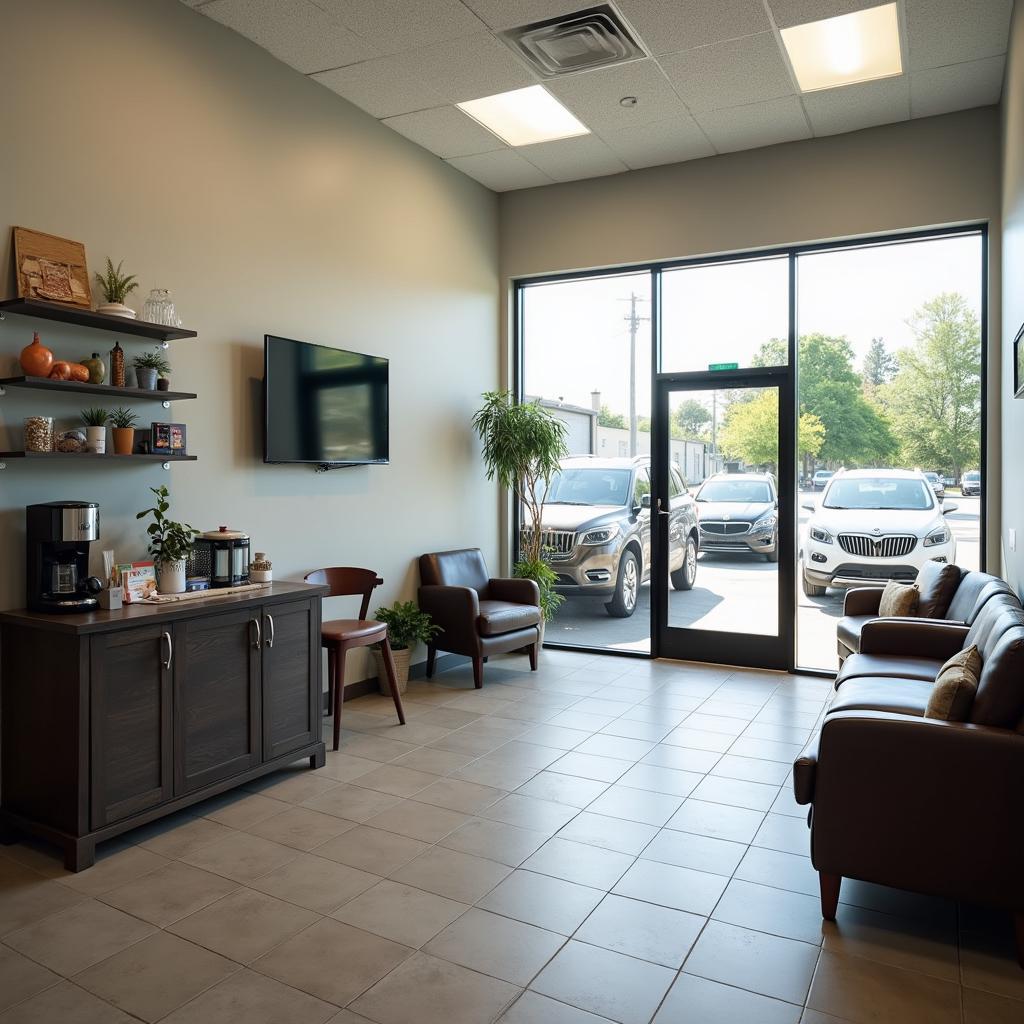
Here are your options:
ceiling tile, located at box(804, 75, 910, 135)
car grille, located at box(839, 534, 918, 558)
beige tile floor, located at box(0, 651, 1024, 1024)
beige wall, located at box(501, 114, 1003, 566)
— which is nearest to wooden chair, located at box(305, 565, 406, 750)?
beige tile floor, located at box(0, 651, 1024, 1024)

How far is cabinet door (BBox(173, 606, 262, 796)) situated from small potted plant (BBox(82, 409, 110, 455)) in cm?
79

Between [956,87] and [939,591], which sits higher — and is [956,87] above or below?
above

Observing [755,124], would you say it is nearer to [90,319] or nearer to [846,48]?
[846,48]

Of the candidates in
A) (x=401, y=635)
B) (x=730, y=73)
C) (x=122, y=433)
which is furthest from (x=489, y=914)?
(x=730, y=73)

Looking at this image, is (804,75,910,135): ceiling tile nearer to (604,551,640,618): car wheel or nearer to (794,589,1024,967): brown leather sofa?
(604,551,640,618): car wheel

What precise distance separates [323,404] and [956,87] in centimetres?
410

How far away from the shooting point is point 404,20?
4078mm

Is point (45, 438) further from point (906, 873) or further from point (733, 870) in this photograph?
point (906, 873)

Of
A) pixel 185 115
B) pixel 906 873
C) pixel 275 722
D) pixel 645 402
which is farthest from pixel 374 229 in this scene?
pixel 906 873

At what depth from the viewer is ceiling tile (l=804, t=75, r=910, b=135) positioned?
15.8 feet

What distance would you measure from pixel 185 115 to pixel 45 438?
1.81 meters

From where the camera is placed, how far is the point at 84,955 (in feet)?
7.66

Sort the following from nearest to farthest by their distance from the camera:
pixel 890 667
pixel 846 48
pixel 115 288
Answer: pixel 115 288
pixel 890 667
pixel 846 48

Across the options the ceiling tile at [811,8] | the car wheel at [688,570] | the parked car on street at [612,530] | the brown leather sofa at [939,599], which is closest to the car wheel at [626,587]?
the parked car on street at [612,530]
